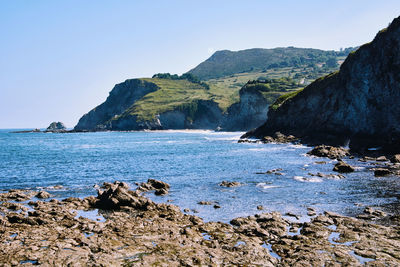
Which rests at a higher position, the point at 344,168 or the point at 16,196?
the point at 344,168

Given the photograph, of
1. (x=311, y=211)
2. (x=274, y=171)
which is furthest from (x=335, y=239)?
(x=274, y=171)

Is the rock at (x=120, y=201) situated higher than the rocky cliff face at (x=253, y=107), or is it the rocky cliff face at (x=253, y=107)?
the rocky cliff face at (x=253, y=107)

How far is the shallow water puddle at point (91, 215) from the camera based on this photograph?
27.4m

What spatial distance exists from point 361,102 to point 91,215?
241 ft

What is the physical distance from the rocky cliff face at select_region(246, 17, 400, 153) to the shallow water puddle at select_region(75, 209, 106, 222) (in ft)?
191

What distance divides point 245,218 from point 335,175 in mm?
25454

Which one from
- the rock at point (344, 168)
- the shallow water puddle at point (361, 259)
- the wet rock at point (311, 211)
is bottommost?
the wet rock at point (311, 211)

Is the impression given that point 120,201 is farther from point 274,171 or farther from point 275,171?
point 275,171

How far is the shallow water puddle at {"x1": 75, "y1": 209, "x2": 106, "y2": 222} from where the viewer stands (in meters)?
27.4

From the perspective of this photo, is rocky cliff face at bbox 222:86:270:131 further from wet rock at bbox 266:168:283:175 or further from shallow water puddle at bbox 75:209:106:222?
shallow water puddle at bbox 75:209:106:222

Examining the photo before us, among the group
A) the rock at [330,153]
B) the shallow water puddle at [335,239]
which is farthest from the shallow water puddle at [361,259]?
the rock at [330,153]

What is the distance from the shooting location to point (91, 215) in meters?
28.9

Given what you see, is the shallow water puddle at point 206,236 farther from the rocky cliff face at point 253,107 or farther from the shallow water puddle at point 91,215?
the rocky cliff face at point 253,107

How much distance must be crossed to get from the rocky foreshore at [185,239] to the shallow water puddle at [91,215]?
166 mm
